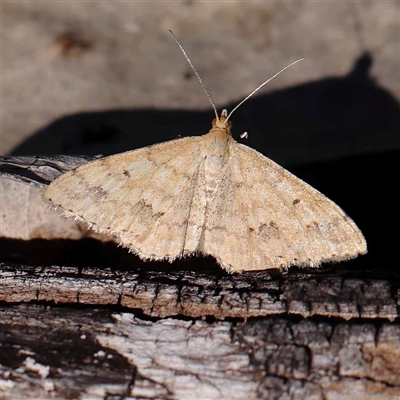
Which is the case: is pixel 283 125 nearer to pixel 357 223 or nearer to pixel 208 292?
pixel 357 223

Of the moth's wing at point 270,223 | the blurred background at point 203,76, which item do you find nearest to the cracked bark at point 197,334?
the moth's wing at point 270,223

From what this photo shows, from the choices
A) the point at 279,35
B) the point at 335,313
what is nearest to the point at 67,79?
the point at 279,35

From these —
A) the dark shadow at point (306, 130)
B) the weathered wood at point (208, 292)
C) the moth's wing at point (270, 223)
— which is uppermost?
the dark shadow at point (306, 130)

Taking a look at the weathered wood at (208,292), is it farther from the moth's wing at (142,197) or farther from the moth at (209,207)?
the moth's wing at (142,197)

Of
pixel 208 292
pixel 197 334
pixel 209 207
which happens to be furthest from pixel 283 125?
pixel 197 334

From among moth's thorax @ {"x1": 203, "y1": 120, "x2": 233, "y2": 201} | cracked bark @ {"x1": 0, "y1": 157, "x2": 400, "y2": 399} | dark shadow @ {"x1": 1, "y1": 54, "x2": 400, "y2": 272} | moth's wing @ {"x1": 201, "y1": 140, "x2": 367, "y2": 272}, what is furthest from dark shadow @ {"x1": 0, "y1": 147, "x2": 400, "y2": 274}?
moth's thorax @ {"x1": 203, "y1": 120, "x2": 233, "y2": 201}

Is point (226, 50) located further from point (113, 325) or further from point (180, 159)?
point (113, 325)
